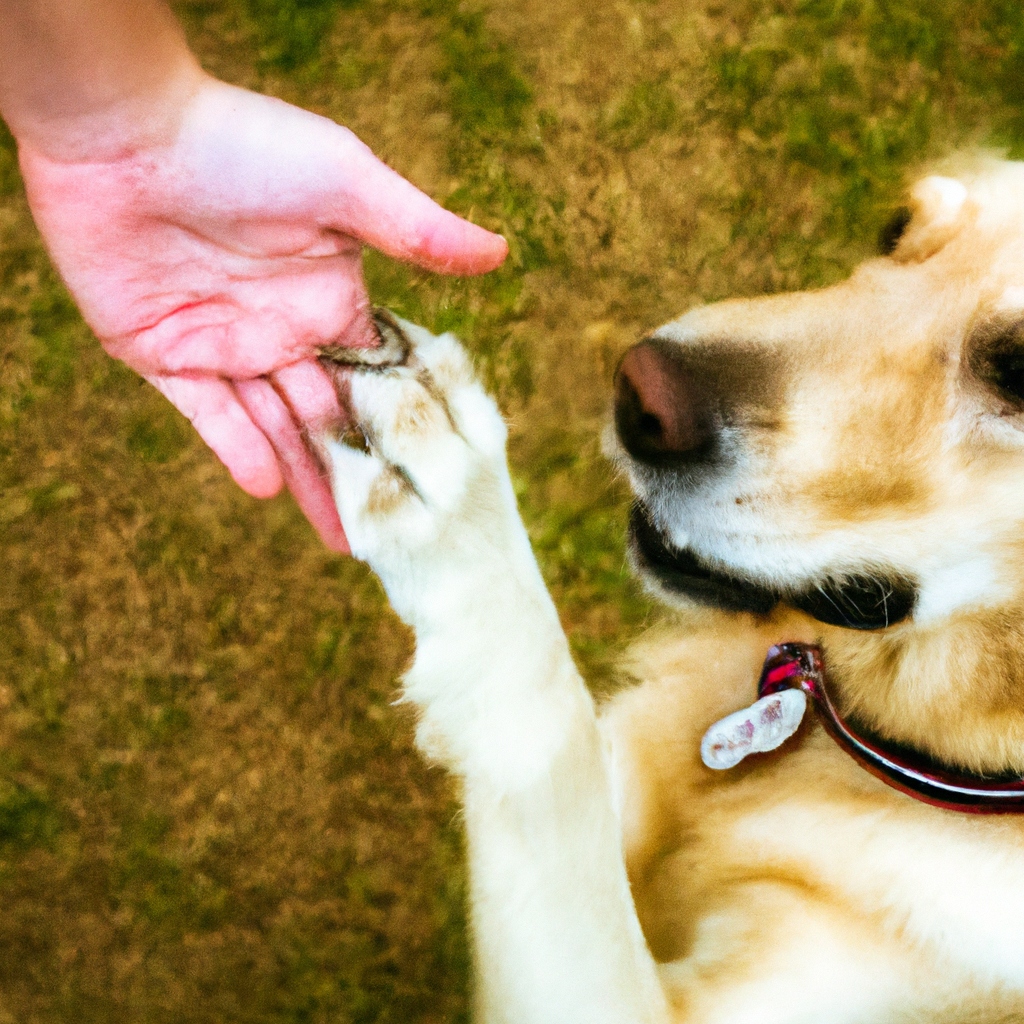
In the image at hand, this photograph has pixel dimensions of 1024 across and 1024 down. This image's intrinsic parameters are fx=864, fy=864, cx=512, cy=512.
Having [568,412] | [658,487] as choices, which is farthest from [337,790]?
[658,487]

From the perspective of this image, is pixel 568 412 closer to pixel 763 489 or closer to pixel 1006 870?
pixel 763 489

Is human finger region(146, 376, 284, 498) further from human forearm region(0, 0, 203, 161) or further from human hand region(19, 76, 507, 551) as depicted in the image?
human forearm region(0, 0, 203, 161)

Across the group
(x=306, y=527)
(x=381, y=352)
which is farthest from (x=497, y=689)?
(x=306, y=527)

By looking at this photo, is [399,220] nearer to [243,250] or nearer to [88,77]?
[243,250]

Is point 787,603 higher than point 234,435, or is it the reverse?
point 234,435

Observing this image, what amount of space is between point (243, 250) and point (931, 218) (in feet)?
5.22

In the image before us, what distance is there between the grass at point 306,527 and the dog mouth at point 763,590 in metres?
1.07

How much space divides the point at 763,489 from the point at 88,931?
2.74m

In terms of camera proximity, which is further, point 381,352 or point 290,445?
point 290,445

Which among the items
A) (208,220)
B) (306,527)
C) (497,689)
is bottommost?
(306,527)

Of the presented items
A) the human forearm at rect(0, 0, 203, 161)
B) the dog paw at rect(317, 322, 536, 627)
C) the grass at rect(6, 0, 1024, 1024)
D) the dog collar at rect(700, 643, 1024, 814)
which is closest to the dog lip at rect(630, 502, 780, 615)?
the dog collar at rect(700, 643, 1024, 814)

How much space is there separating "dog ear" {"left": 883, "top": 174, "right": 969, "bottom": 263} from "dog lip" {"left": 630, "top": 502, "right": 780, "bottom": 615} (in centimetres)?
80

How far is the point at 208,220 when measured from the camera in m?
2.09

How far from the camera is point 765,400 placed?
1.63 metres
